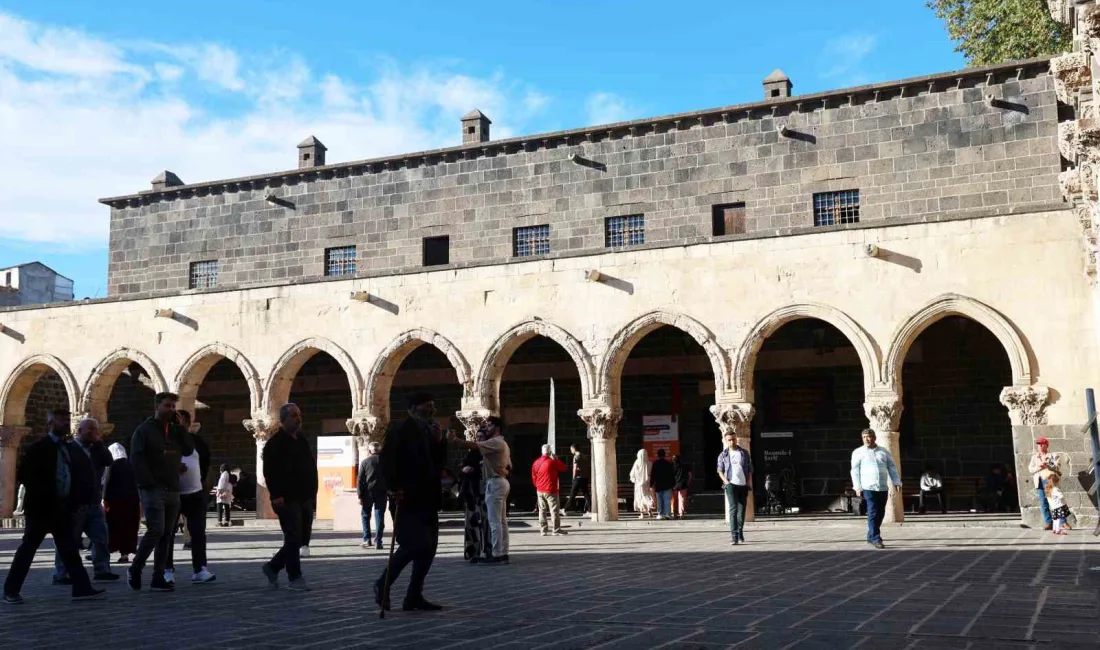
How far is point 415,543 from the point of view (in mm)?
6758

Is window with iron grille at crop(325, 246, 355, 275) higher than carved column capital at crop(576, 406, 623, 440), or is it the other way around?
window with iron grille at crop(325, 246, 355, 275)

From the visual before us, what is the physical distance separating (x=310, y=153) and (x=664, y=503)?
44.9ft

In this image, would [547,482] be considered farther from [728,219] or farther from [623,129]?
[623,129]

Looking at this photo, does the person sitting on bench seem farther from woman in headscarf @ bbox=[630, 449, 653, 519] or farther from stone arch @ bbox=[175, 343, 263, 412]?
stone arch @ bbox=[175, 343, 263, 412]

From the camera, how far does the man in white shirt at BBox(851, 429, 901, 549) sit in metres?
12.2

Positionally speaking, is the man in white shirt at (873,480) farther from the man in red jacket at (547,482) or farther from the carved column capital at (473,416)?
the carved column capital at (473,416)

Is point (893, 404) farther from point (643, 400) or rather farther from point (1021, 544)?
point (643, 400)

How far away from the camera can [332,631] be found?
5.83 meters

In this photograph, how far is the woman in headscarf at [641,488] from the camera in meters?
20.5

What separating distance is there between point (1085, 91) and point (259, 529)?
586 inches

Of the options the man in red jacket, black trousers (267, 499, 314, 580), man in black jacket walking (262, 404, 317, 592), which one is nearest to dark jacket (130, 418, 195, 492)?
man in black jacket walking (262, 404, 317, 592)

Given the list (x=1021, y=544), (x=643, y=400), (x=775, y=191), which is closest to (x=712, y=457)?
(x=643, y=400)

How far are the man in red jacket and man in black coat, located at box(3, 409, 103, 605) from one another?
24.5ft

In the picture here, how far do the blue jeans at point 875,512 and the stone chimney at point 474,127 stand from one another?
1630cm
